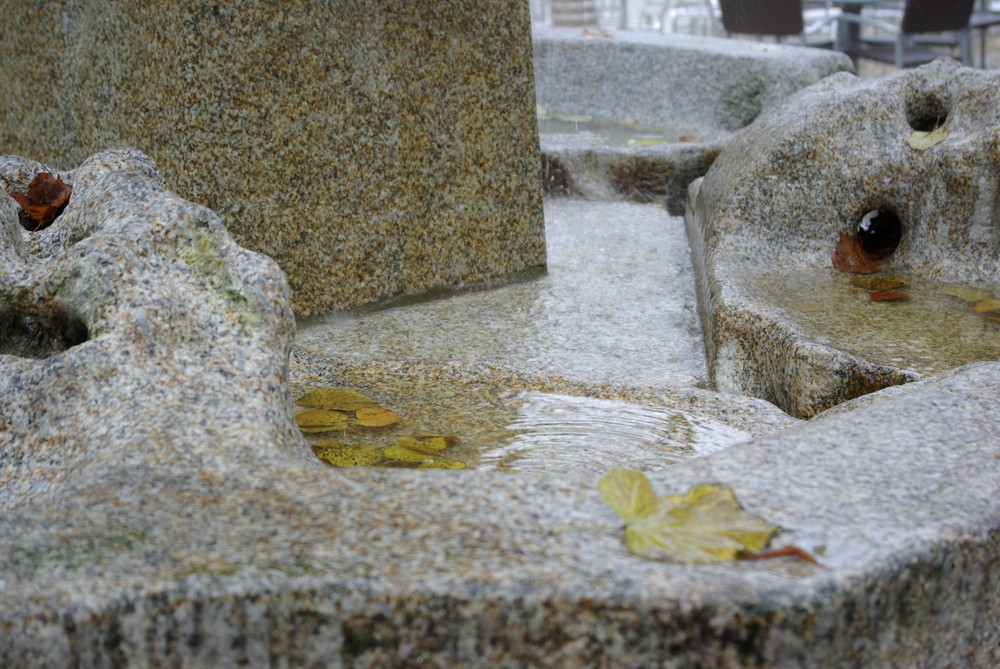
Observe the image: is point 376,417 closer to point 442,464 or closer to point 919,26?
point 442,464

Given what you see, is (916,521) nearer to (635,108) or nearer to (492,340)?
(492,340)

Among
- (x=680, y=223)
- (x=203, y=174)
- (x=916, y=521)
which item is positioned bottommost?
(x=680, y=223)

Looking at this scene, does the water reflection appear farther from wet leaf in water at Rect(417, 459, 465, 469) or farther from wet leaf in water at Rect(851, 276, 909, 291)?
wet leaf in water at Rect(851, 276, 909, 291)

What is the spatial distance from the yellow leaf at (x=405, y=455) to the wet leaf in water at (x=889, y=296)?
49.4 inches

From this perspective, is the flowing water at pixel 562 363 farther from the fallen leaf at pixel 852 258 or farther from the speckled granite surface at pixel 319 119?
the fallen leaf at pixel 852 258

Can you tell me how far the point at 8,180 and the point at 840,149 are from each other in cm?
194

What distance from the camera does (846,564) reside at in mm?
984

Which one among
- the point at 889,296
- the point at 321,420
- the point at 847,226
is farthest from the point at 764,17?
the point at 321,420

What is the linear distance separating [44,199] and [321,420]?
2.27 ft

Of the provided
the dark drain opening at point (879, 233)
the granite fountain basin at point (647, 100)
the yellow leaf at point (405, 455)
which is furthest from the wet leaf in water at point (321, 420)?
Answer: the granite fountain basin at point (647, 100)

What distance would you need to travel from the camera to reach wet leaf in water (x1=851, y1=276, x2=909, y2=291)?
2.46 meters

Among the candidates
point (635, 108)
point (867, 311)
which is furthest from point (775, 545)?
point (635, 108)

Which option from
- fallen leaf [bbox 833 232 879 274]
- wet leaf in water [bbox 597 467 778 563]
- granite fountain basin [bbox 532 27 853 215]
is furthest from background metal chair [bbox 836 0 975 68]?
wet leaf in water [bbox 597 467 778 563]

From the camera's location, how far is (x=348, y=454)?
1.61 metres
